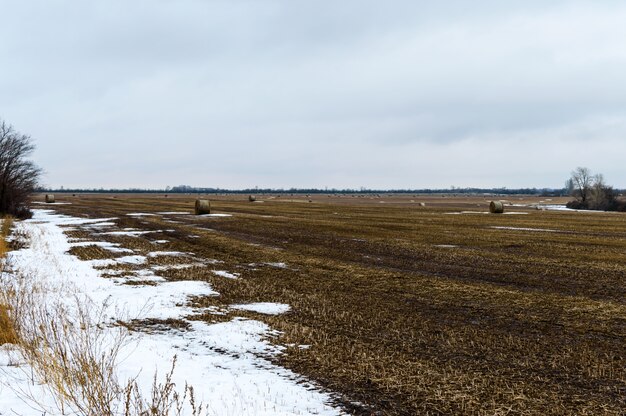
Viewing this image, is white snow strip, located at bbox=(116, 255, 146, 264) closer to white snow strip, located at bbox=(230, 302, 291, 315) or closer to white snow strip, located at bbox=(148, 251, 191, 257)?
white snow strip, located at bbox=(148, 251, 191, 257)

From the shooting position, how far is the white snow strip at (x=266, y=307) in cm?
1020

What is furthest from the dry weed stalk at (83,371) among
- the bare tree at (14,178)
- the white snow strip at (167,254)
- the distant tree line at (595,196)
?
the distant tree line at (595,196)

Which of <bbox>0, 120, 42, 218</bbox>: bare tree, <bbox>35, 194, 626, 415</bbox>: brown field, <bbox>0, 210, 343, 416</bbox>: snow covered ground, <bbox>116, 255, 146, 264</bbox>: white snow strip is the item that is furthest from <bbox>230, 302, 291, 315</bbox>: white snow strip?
<bbox>0, 120, 42, 218</bbox>: bare tree

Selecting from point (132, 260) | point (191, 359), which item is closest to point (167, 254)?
point (132, 260)

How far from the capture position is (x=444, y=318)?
9.66m

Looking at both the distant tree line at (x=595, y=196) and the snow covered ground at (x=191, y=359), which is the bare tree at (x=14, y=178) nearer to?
the snow covered ground at (x=191, y=359)

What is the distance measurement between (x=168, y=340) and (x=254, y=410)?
143 inches

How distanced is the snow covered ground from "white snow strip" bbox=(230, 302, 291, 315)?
3 centimetres

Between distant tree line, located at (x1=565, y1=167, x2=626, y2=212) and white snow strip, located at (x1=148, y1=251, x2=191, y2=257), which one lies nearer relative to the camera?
white snow strip, located at (x1=148, y1=251, x2=191, y2=257)

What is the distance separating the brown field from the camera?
19.5ft

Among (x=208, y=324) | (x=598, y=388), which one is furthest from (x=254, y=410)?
(x=598, y=388)

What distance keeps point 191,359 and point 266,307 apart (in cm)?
341

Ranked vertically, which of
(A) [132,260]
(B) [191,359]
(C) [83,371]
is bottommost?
(B) [191,359]

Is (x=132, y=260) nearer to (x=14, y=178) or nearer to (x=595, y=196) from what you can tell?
(x=14, y=178)
